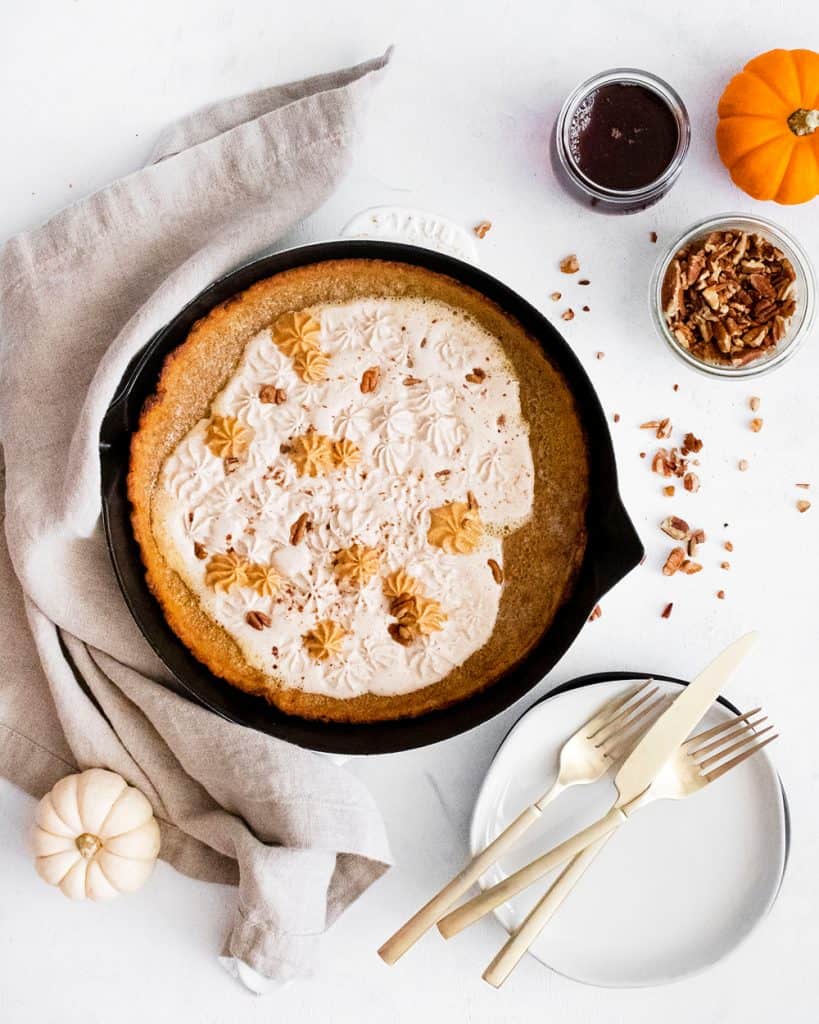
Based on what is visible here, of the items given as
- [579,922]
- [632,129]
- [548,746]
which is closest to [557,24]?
[632,129]

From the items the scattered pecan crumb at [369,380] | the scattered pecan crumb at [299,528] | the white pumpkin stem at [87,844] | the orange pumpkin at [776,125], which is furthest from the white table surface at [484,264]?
→ the scattered pecan crumb at [299,528]

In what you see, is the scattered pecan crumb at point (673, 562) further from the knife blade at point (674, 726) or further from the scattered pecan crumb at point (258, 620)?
the scattered pecan crumb at point (258, 620)

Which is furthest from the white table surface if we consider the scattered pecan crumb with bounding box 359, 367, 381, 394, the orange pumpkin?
the scattered pecan crumb with bounding box 359, 367, 381, 394

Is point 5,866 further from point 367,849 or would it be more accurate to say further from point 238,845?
point 367,849

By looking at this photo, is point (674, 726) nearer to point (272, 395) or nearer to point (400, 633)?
point (400, 633)

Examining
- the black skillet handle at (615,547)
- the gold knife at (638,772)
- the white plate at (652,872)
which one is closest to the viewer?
the black skillet handle at (615,547)

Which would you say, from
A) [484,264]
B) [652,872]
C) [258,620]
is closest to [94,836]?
[258,620]
